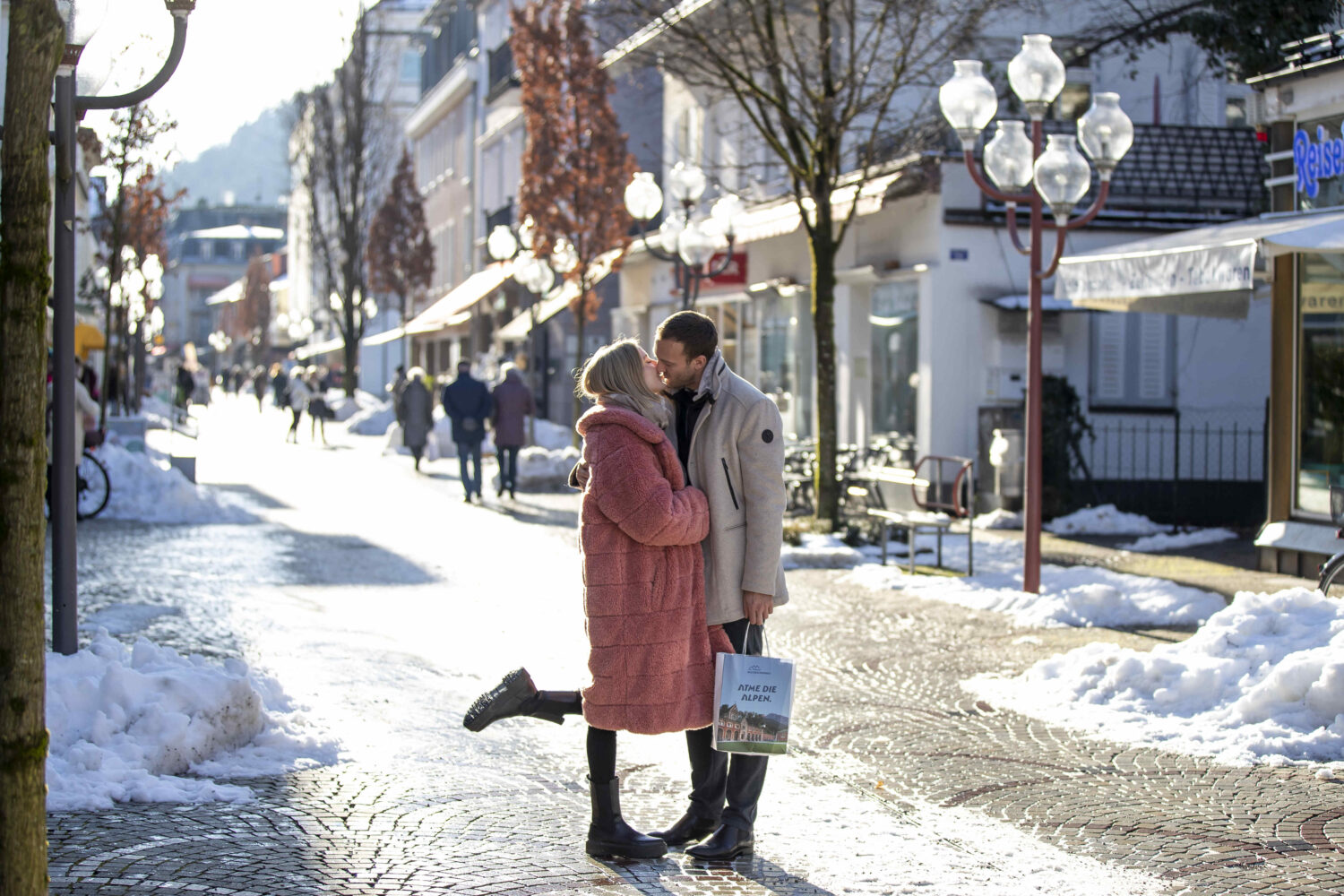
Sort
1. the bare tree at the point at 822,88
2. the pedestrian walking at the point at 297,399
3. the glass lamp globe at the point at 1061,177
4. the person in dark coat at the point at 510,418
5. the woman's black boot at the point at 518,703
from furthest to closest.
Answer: the pedestrian walking at the point at 297,399 < the person in dark coat at the point at 510,418 < the bare tree at the point at 822,88 < the glass lamp globe at the point at 1061,177 < the woman's black boot at the point at 518,703

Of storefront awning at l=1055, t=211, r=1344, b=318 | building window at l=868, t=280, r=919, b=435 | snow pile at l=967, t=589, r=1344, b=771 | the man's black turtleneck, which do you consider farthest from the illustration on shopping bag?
building window at l=868, t=280, r=919, b=435

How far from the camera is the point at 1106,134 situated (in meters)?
11.7

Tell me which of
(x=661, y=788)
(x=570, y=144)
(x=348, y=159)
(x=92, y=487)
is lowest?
(x=661, y=788)

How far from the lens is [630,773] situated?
21.2 feet

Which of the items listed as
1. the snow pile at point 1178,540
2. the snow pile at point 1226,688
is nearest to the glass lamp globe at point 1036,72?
the snow pile at point 1226,688

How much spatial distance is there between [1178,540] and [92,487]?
37.1ft

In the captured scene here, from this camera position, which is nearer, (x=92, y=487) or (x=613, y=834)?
(x=613, y=834)

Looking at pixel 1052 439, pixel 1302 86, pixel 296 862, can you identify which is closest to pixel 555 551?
pixel 1052 439

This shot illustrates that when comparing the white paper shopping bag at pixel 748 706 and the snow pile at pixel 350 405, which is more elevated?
the snow pile at pixel 350 405

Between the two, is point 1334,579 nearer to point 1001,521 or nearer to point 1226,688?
point 1226,688

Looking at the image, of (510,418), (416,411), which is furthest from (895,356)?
(416,411)

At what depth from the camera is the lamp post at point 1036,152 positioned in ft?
37.8

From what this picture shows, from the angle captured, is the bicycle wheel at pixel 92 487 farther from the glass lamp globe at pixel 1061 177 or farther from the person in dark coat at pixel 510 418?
the glass lamp globe at pixel 1061 177

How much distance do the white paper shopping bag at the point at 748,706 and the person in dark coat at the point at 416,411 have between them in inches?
859
